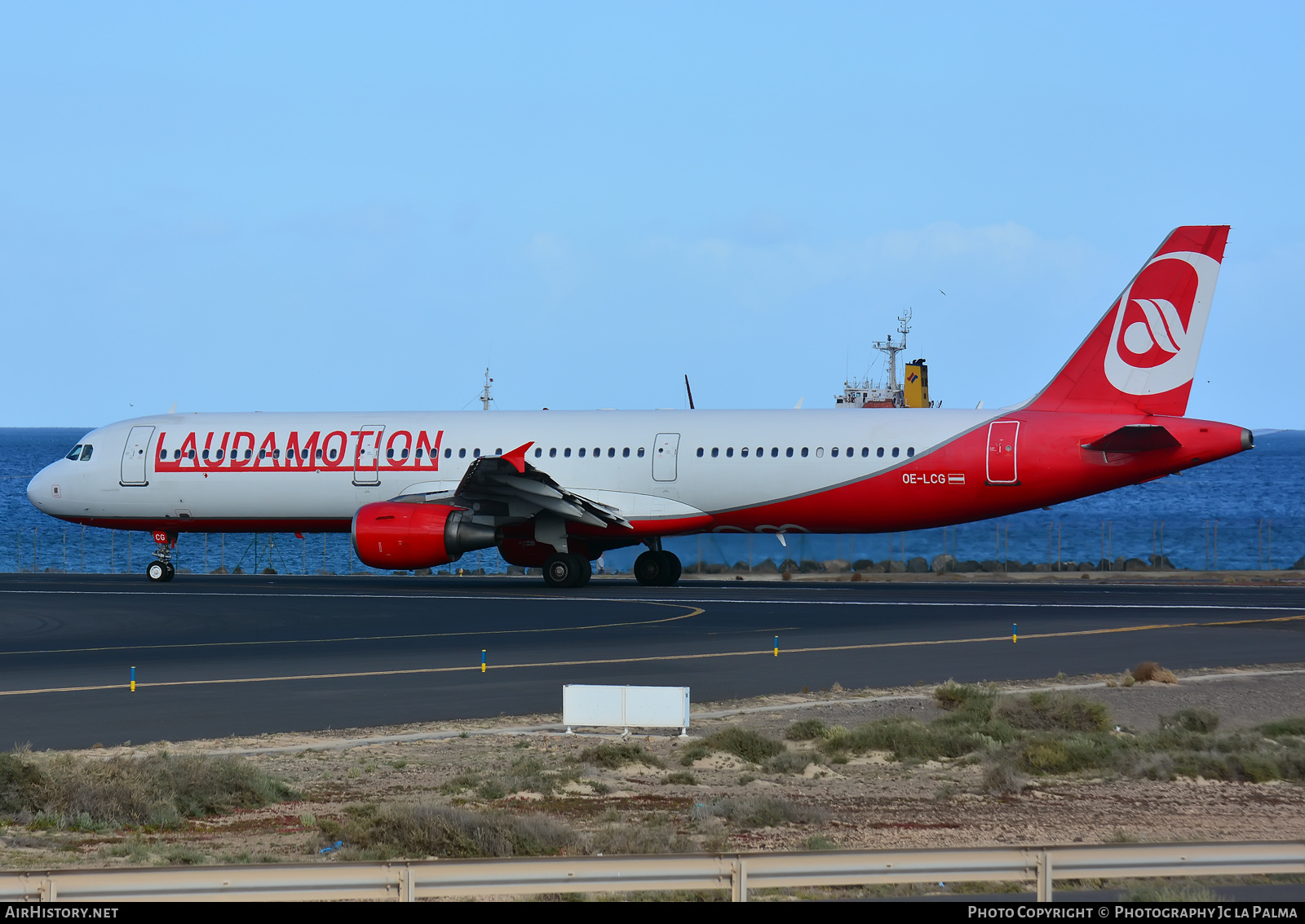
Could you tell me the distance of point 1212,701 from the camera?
17375mm

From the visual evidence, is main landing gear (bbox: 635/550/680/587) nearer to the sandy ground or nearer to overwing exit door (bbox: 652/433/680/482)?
overwing exit door (bbox: 652/433/680/482)

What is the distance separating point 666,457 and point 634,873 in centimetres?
2713

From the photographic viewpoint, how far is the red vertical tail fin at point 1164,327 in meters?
30.2

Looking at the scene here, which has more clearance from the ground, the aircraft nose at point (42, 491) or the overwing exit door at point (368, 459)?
the overwing exit door at point (368, 459)

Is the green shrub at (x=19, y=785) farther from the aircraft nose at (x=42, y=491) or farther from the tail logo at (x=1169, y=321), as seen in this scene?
the aircraft nose at (x=42, y=491)

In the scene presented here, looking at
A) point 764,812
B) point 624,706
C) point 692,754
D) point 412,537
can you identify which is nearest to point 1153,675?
point 624,706

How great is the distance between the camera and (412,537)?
104ft

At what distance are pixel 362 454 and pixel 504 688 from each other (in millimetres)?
17935

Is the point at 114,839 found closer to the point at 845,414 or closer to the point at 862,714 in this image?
the point at 862,714

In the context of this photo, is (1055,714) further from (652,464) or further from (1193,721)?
(652,464)

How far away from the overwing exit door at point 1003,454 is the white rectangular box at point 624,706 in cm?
1646

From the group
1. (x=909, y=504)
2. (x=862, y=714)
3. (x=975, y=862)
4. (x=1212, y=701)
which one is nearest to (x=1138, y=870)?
(x=975, y=862)

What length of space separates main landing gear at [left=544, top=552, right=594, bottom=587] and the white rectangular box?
714 inches

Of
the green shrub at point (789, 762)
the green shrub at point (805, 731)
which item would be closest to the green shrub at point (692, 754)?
the green shrub at point (789, 762)
